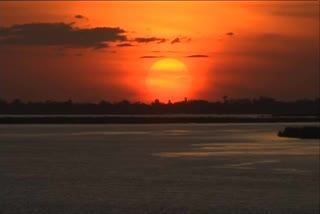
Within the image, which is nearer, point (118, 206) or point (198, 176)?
point (118, 206)

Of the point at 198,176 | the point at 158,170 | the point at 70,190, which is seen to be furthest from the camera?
the point at 158,170

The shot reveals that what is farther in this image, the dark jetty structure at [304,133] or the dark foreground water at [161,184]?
the dark jetty structure at [304,133]

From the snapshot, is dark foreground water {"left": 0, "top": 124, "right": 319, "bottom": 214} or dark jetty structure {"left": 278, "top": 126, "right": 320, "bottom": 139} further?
dark jetty structure {"left": 278, "top": 126, "right": 320, "bottom": 139}

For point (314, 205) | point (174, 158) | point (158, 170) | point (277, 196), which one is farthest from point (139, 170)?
point (314, 205)

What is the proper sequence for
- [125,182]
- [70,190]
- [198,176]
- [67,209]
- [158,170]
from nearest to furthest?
[67,209]
[70,190]
[125,182]
[198,176]
[158,170]

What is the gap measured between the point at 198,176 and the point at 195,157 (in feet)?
58.3

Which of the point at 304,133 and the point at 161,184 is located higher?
the point at 304,133

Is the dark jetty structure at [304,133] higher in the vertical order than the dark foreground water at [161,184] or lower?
higher

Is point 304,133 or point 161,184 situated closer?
point 161,184

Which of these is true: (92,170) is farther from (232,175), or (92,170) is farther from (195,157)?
(195,157)

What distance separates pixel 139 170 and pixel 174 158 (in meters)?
12.1

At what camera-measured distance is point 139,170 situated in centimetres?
4791

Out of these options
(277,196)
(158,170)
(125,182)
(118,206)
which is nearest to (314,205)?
(277,196)

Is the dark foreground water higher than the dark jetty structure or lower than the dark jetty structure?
lower
